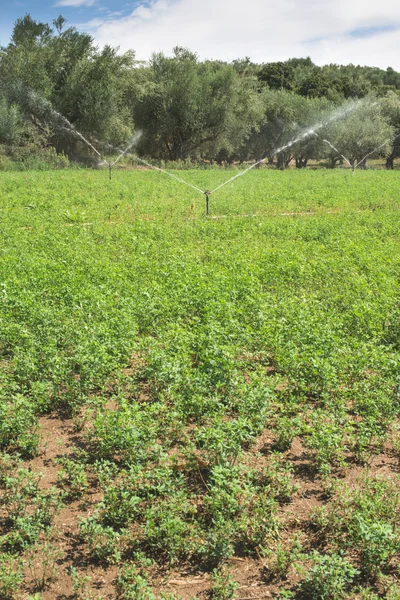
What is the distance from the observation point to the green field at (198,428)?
4.35 meters

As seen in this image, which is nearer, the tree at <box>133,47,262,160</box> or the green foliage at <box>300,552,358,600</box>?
the green foliage at <box>300,552,358,600</box>

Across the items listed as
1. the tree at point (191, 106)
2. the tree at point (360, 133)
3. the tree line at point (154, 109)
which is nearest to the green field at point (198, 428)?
the tree line at point (154, 109)

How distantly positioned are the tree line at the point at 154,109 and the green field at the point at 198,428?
3359cm

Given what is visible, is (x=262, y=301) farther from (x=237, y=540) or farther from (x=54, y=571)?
(x=54, y=571)

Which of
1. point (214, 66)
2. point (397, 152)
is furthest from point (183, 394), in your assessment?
point (397, 152)

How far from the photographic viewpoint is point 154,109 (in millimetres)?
52969

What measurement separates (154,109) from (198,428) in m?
50.9

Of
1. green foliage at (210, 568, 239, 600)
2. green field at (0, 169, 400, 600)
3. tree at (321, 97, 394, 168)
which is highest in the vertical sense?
tree at (321, 97, 394, 168)

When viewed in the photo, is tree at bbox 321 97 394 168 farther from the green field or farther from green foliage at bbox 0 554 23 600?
green foliage at bbox 0 554 23 600

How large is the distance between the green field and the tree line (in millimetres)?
33589

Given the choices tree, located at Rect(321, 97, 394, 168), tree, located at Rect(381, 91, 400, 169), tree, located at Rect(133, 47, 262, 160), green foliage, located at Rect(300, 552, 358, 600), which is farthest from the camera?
tree, located at Rect(381, 91, 400, 169)

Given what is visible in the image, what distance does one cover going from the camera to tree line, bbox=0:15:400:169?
42688 mm

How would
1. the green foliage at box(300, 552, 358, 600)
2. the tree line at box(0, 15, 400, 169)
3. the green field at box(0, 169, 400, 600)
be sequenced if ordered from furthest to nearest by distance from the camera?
the tree line at box(0, 15, 400, 169) < the green field at box(0, 169, 400, 600) < the green foliage at box(300, 552, 358, 600)

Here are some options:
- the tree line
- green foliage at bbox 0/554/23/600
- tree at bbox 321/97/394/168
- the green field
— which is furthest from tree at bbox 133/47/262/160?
green foliage at bbox 0/554/23/600
